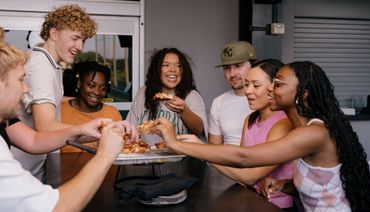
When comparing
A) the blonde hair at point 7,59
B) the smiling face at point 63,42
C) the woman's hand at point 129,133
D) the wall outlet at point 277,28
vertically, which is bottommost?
the woman's hand at point 129,133

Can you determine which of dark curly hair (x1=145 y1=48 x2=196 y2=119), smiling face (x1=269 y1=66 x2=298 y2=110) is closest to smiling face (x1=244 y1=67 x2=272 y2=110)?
smiling face (x1=269 y1=66 x2=298 y2=110)

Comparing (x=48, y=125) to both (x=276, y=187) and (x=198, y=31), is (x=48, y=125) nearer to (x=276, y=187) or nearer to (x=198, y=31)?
(x=276, y=187)

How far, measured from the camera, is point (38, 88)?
6.49 feet

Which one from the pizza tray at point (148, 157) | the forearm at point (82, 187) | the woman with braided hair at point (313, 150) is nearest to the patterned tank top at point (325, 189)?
the woman with braided hair at point (313, 150)

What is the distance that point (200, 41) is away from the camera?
4305 millimetres

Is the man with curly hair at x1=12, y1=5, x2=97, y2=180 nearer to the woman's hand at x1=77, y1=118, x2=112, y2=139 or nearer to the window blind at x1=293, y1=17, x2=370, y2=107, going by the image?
the woman's hand at x1=77, y1=118, x2=112, y2=139

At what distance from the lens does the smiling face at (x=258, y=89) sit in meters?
2.29

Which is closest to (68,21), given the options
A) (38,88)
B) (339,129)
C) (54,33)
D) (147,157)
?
(54,33)

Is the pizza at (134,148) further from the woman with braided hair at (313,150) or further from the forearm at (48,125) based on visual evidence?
the forearm at (48,125)

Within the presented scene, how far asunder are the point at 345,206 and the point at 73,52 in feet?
5.32

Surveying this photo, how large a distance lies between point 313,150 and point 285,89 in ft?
1.01

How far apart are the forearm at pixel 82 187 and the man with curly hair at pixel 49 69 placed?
0.64 meters

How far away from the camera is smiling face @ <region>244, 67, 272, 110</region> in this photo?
2291mm

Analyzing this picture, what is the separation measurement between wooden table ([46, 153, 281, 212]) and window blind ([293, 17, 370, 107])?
285cm
